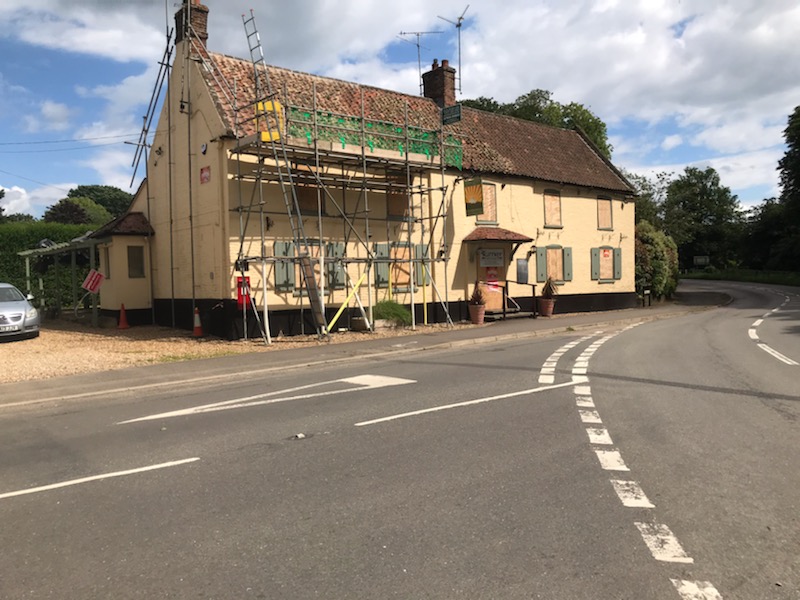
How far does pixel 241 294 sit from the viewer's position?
16234 millimetres

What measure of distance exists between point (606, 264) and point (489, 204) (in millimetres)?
7925

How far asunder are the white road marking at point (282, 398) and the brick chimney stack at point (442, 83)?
55.8 ft

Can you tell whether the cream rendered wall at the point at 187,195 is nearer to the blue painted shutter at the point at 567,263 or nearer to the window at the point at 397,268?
the window at the point at 397,268

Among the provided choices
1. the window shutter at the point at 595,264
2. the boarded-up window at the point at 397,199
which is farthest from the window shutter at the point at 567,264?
the boarded-up window at the point at 397,199

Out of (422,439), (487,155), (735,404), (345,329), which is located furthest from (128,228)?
(735,404)

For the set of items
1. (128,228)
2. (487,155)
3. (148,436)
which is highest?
(487,155)

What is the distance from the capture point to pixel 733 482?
504 cm

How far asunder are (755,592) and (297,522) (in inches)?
110

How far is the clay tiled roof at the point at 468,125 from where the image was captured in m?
18.8

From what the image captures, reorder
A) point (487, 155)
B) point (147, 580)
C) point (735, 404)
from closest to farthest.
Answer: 1. point (147, 580)
2. point (735, 404)
3. point (487, 155)

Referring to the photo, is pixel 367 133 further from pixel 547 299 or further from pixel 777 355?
pixel 777 355

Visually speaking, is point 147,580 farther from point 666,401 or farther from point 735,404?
point 735,404

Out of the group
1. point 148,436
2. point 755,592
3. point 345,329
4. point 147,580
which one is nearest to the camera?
point 755,592

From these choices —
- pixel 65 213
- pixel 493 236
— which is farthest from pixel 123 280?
pixel 65 213
